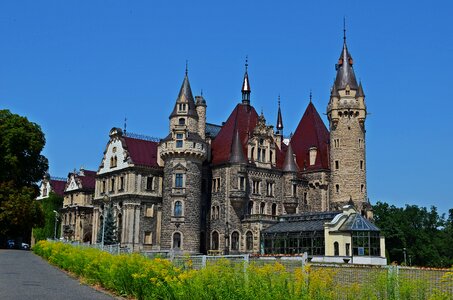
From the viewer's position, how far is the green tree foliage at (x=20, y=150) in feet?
175

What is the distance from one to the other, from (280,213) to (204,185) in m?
8.99

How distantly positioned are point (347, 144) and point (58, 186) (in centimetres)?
4930

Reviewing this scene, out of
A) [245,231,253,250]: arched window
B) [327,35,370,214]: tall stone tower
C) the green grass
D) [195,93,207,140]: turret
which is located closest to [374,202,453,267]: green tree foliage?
[327,35,370,214]: tall stone tower

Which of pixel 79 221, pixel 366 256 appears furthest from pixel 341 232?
pixel 79 221

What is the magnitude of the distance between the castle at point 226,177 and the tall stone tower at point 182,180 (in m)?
0.10

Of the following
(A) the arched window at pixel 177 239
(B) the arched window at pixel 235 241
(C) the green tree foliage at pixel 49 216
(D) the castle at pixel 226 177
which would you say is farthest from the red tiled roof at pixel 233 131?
(C) the green tree foliage at pixel 49 216

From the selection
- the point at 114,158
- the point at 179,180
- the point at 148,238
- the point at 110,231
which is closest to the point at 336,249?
the point at 179,180

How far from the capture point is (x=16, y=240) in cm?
6650

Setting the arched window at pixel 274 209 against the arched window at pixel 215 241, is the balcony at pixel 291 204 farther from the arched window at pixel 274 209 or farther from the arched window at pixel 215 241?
the arched window at pixel 215 241

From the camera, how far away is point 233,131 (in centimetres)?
6125

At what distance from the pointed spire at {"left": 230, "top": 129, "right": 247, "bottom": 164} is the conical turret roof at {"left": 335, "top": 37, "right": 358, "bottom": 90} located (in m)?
13.3

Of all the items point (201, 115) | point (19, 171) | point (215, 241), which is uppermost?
point (201, 115)

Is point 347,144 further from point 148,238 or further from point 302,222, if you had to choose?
point 148,238

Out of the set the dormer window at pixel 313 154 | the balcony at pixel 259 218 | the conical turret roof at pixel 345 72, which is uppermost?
the conical turret roof at pixel 345 72
